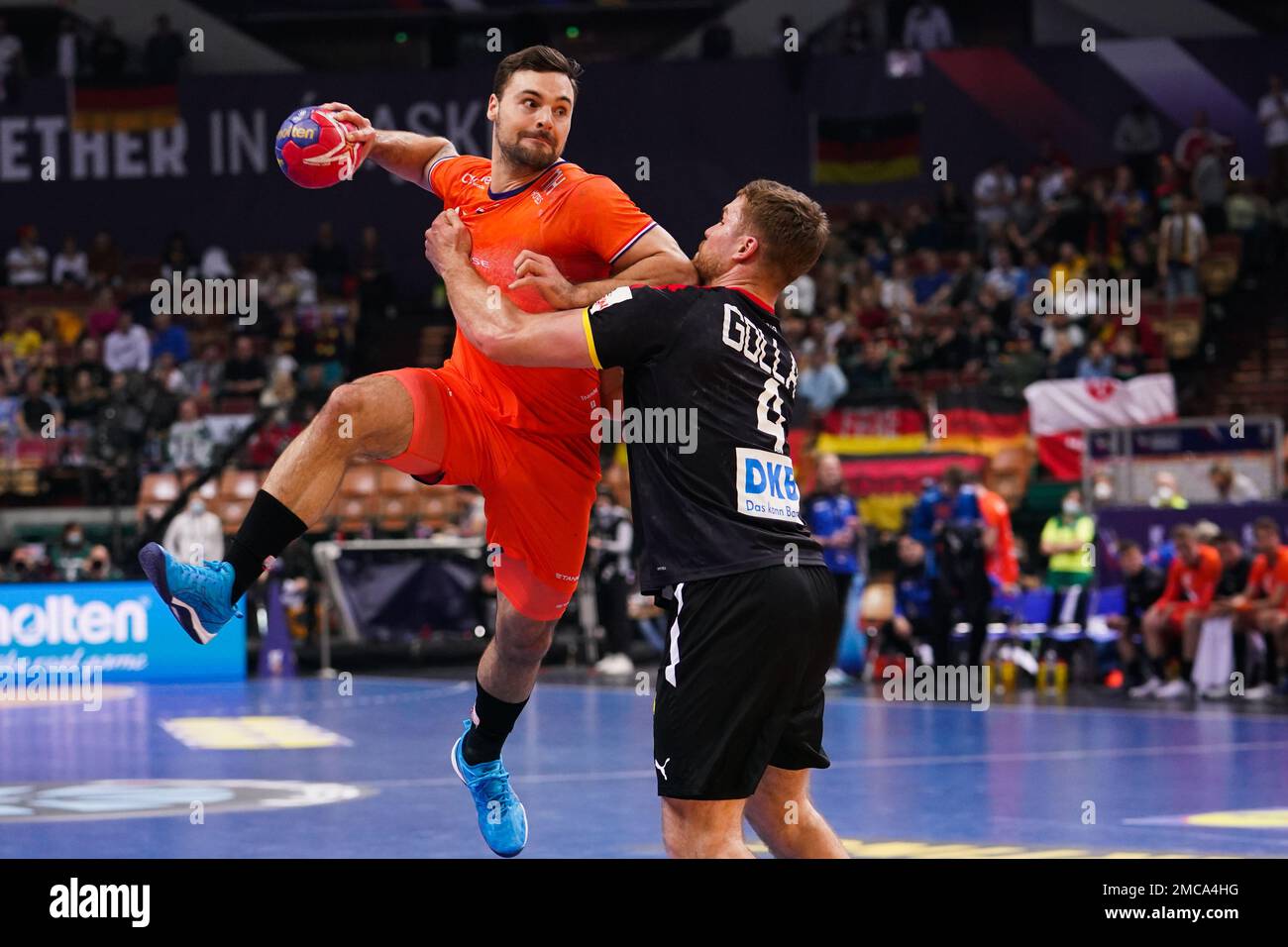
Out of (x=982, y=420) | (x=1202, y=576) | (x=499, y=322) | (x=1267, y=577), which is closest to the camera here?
(x=499, y=322)

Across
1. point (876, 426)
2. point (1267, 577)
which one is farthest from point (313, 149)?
point (876, 426)

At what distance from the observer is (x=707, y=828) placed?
5062 mm

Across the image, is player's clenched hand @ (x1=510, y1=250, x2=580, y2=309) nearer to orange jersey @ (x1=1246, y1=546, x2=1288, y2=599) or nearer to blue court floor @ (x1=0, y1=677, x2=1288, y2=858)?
blue court floor @ (x1=0, y1=677, x2=1288, y2=858)

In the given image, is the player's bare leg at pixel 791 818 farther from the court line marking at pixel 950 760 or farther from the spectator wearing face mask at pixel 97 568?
the spectator wearing face mask at pixel 97 568

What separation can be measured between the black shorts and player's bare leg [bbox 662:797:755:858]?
4cm

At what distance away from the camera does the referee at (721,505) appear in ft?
16.6

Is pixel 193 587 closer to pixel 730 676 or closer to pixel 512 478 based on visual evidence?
pixel 512 478

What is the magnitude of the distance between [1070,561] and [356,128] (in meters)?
12.1

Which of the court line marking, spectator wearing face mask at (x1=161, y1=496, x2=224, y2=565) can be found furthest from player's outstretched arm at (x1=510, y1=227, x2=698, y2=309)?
spectator wearing face mask at (x1=161, y1=496, x2=224, y2=565)

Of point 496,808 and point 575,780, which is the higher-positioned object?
point 496,808

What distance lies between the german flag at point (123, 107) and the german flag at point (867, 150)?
10574 millimetres

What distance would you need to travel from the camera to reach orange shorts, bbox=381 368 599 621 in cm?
609

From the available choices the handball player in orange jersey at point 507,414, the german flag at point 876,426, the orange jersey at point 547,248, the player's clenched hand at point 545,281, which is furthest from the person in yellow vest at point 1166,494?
the player's clenched hand at point 545,281
